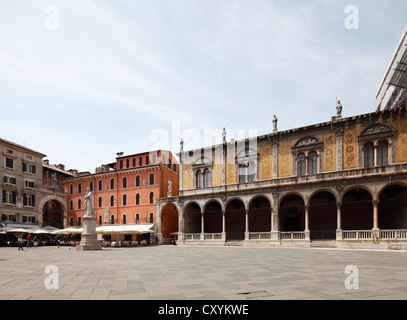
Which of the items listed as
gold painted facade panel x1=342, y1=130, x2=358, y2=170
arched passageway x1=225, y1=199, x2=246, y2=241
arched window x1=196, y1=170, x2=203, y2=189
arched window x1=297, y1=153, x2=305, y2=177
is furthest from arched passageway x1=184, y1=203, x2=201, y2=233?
gold painted facade panel x1=342, y1=130, x2=358, y2=170

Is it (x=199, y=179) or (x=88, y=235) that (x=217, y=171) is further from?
(x=88, y=235)

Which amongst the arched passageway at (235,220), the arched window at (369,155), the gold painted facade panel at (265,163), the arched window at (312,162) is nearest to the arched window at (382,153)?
the arched window at (369,155)

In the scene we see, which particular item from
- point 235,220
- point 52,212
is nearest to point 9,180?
point 52,212

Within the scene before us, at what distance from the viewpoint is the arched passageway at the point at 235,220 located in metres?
37.7

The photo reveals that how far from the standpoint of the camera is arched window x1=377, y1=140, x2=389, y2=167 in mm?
28141

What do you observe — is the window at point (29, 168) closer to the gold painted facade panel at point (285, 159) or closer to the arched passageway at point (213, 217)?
the arched passageway at point (213, 217)

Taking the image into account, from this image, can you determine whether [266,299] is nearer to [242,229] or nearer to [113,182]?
[242,229]

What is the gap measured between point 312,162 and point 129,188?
81.4 feet

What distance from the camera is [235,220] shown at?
3847 cm

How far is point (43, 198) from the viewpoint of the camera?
46.8 m

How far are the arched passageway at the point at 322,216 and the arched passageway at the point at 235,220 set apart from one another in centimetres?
779
